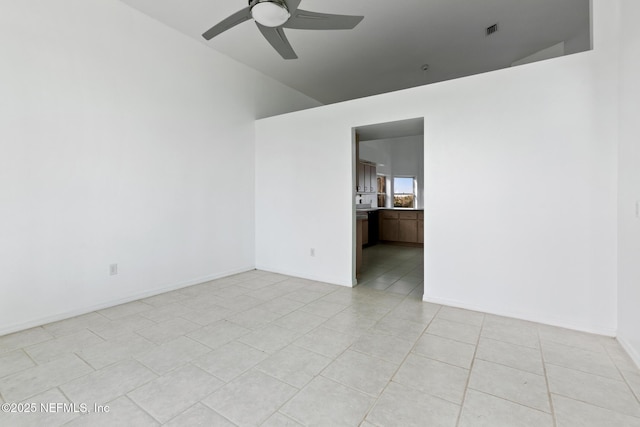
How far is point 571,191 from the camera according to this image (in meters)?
2.53

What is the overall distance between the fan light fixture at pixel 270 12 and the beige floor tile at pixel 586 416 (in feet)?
10.1

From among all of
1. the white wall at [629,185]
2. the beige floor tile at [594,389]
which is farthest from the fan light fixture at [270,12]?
the beige floor tile at [594,389]

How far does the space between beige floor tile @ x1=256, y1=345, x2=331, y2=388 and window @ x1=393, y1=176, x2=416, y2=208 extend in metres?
9.18

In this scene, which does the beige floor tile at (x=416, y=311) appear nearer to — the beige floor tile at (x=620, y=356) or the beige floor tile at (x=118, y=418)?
the beige floor tile at (x=620, y=356)

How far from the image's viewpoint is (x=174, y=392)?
171 cm

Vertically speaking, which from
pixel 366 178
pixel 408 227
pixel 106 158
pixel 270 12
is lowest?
pixel 408 227

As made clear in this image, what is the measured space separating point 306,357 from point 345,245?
193 cm

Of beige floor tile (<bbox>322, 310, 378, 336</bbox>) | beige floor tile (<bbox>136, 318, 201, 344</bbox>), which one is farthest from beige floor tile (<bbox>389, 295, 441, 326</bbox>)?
beige floor tile (<bbox>136, 318, 201, 344</bbox>)

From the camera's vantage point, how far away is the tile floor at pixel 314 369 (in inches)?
60.1

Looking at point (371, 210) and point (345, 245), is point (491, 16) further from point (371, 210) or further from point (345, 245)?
point (371, 210)

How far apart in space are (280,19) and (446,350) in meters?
2.88

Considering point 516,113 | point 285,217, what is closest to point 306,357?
point 285,217

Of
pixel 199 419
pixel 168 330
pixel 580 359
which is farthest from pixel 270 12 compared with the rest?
pixel 580 359

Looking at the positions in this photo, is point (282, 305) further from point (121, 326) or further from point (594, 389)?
point (594, 389)
